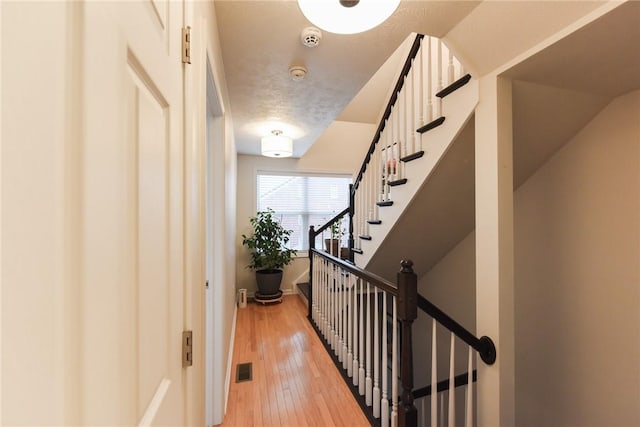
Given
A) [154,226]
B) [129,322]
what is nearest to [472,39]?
[154,226]

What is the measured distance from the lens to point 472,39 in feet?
4.23

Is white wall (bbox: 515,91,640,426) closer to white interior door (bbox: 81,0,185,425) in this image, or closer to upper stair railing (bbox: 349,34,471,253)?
upper stair railing (bbox: 349,34,471,253)

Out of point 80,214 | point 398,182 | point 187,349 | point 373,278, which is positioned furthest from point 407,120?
point 80,214

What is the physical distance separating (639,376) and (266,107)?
301 centimetres

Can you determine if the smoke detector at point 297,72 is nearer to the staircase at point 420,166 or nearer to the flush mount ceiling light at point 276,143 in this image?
the staircase at point 420,166

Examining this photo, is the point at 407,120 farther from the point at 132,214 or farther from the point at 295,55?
the point at 132,214

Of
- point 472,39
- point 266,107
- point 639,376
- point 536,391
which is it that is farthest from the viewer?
point 266,107

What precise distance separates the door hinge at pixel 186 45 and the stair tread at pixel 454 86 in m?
1.46

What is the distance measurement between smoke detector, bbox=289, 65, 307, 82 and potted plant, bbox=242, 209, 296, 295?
258 cm

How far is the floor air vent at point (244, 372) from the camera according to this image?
217 centimetres

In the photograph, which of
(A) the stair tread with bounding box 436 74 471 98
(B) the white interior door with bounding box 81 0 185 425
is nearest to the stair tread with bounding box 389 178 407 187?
(A) the stair tread with bounding box 436 74 471 98

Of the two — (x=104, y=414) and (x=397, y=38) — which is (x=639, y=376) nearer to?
(x=397, y=38)

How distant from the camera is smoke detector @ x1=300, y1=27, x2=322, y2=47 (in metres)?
1.41

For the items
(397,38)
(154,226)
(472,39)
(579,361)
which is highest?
(397,38)
